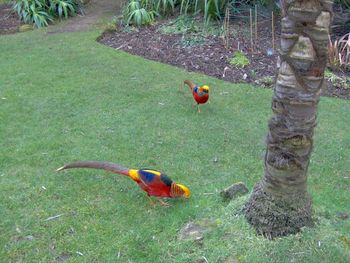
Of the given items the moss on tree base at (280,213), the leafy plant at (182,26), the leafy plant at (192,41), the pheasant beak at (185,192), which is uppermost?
the moss on tree base at (280,213)

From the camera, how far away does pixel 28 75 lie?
632 cm

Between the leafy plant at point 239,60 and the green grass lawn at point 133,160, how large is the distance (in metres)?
0.76

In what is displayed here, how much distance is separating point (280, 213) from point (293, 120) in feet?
1.92

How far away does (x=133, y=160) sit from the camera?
4.19m

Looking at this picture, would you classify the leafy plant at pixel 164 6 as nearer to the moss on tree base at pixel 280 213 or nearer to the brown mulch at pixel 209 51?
the brown mulch at pixel 209 51

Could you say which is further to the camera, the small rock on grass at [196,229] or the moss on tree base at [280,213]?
the small rock on grass at [196,229]

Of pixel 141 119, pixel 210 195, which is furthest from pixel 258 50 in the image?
pixel 210 195

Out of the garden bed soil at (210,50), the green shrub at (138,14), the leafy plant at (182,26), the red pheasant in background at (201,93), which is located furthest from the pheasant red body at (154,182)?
the green shrub at (138,14)

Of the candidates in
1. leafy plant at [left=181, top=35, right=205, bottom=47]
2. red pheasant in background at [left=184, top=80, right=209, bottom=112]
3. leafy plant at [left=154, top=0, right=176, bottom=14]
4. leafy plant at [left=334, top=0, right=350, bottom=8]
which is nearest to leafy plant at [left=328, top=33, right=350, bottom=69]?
leafy plant at [left=334, top=0, right=350, bottom=8]

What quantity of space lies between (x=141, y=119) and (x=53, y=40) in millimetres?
3839

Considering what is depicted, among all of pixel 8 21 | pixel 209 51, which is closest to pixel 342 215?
pixel 209 51

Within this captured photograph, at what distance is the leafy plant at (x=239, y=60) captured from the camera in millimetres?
6879

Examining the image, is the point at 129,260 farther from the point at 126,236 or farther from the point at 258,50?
the point at 258,50

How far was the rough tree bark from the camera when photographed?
7.27 feet
